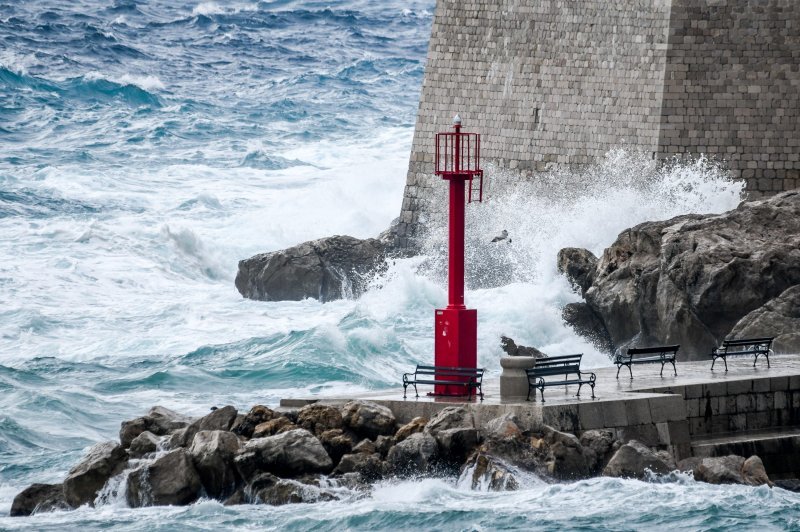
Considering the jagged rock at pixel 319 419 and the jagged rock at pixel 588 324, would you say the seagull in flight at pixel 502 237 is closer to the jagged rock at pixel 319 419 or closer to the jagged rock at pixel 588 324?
the jagged rock at pixel 588 324

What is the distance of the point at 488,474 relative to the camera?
1329 cm

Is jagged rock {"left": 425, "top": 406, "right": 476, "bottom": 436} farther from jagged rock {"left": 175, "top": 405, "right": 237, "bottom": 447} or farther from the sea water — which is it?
jagged rock {"left": 175, "top": 405, "right": 237, "bottom": 447}

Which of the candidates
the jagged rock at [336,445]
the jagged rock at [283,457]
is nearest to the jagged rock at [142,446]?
the jagged rock at [283,457]

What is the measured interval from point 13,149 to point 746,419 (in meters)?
26.1

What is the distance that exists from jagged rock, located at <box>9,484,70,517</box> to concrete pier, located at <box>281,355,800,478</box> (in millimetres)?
2108

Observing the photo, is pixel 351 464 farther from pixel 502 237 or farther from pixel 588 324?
pixel 502 237

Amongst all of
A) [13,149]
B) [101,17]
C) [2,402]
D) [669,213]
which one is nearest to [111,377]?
[2,402]

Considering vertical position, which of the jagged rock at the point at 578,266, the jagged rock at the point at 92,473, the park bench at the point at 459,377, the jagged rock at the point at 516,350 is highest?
the jagged rock at the point at 578,266

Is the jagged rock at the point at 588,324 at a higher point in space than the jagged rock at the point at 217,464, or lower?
higher

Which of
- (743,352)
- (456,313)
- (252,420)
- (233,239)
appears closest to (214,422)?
(252,420)

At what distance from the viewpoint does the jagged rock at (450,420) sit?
1366cm

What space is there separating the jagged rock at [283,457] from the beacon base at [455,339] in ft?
5.15

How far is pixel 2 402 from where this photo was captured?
1886 centimetres

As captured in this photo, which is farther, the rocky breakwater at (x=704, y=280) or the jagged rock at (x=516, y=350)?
the rocky breakwater at (x=704, y=280)
